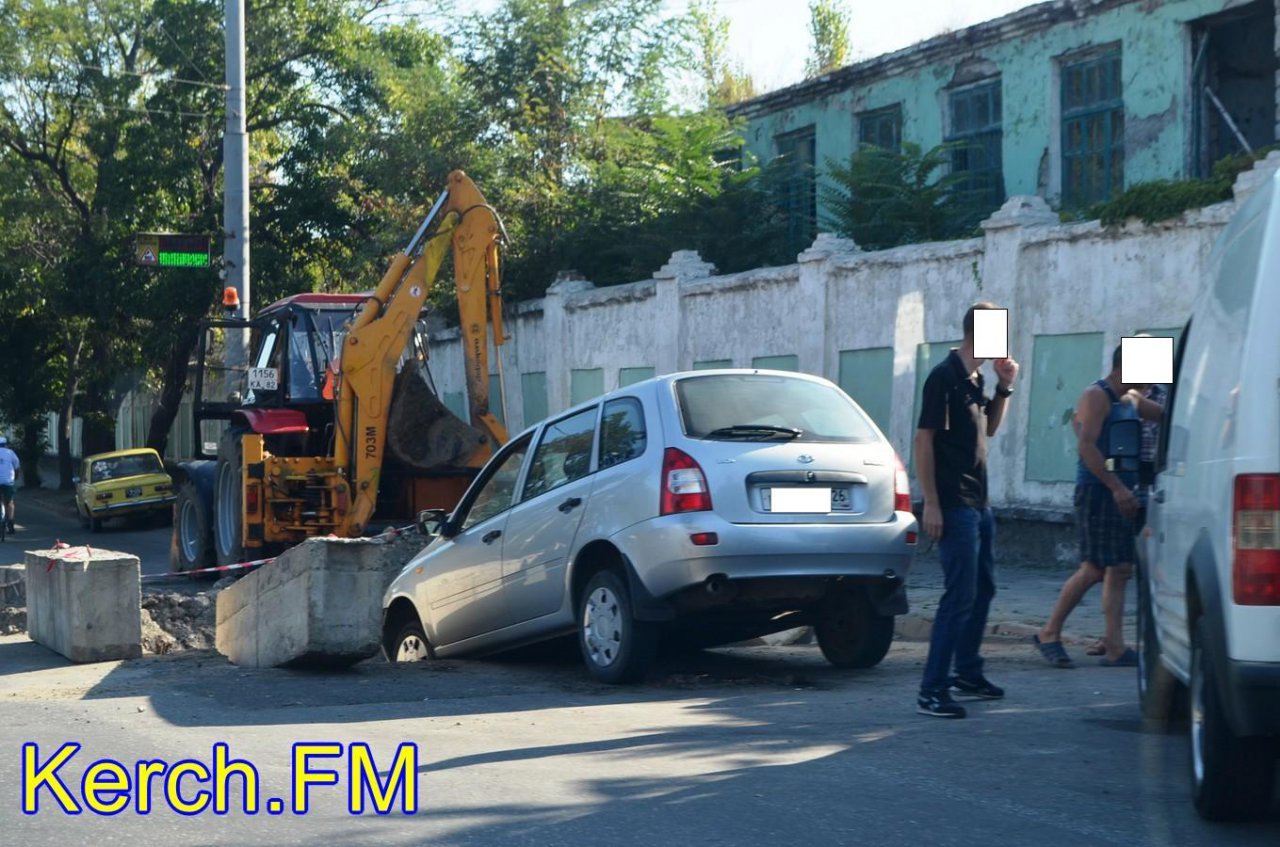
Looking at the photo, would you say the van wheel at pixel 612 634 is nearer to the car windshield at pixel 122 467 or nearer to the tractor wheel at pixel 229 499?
the tractor wheel at pixel 229 499

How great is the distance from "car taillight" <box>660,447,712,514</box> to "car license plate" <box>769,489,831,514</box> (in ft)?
1.22

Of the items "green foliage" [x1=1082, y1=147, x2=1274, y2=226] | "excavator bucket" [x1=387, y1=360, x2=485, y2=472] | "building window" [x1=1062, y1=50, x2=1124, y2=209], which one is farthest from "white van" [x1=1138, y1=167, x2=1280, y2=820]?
"building window" [x1=1062, y1=50, x2=1124, y2=209]

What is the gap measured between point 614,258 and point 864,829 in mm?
21901

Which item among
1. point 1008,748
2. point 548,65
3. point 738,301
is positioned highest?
point 548,65

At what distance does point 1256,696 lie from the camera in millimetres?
5051

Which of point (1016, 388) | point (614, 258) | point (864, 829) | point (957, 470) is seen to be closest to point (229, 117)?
point (614, 258)

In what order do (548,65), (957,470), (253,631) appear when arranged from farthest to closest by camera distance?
1. (548,65)
2. (253,631)
3. (957,470)

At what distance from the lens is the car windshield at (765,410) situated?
913cm

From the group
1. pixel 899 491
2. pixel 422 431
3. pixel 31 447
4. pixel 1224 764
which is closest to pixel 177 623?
pixel 422 431

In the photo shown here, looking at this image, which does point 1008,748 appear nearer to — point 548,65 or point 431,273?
point 431,273

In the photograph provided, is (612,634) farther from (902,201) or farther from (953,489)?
(902,201)

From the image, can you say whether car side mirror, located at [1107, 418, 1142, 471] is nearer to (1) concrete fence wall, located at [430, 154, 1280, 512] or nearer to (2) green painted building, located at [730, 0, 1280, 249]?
(1) concrete fence wall, located at [430, 154, 1280, 512]

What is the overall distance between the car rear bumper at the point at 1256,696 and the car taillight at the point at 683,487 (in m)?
4.04

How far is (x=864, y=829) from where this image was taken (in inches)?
223
